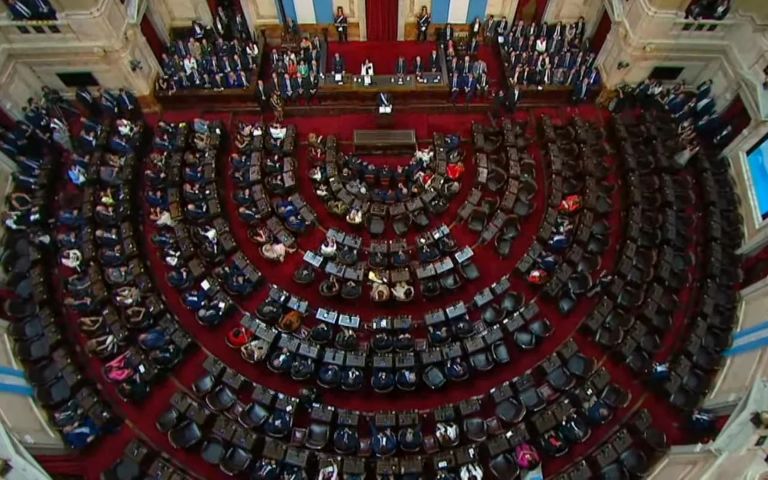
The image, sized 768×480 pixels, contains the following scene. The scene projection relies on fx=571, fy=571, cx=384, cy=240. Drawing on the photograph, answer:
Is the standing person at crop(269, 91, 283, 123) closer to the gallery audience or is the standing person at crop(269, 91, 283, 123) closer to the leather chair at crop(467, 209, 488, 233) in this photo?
the gallery audience

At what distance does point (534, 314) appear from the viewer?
635 inches

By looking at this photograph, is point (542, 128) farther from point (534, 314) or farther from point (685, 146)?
point (534, 314)

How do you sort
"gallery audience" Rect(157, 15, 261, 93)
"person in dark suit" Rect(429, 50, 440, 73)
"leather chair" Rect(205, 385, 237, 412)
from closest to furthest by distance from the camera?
"leather chair" Rect(205, 385, 237, 412) < "gallery audience" Rect(157, 15, 261, 93) < "person in dark suit" Rect(429, 50, 440, 73)

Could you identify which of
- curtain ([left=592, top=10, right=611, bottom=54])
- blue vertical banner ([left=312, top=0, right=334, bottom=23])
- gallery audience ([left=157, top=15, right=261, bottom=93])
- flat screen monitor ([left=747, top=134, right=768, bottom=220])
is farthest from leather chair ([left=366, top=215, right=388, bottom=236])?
flat screen monitor ([left=747, top=134, right=768, bottom=220])

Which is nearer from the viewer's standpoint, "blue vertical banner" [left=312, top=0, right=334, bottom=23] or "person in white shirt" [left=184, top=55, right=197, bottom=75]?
"person in white shirt" [left=184, top=55, right=197, bottom=75]

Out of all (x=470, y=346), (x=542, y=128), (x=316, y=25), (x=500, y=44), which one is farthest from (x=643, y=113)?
(x=316, y=25)

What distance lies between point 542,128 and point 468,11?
5905 millimetres

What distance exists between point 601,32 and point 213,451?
19156mm

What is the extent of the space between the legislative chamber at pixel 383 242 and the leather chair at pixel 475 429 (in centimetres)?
6

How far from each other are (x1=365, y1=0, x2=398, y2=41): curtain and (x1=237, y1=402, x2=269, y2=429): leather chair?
14.9m

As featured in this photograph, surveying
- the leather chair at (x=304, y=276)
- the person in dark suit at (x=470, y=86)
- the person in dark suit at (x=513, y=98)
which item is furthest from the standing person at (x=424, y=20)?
the leather chair at (x=304, y=276)

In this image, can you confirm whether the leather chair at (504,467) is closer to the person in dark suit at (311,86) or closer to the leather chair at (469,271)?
the leather chair at (469,271)

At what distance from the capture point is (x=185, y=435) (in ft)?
47.3

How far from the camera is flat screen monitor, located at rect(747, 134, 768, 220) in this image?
16.6 m
